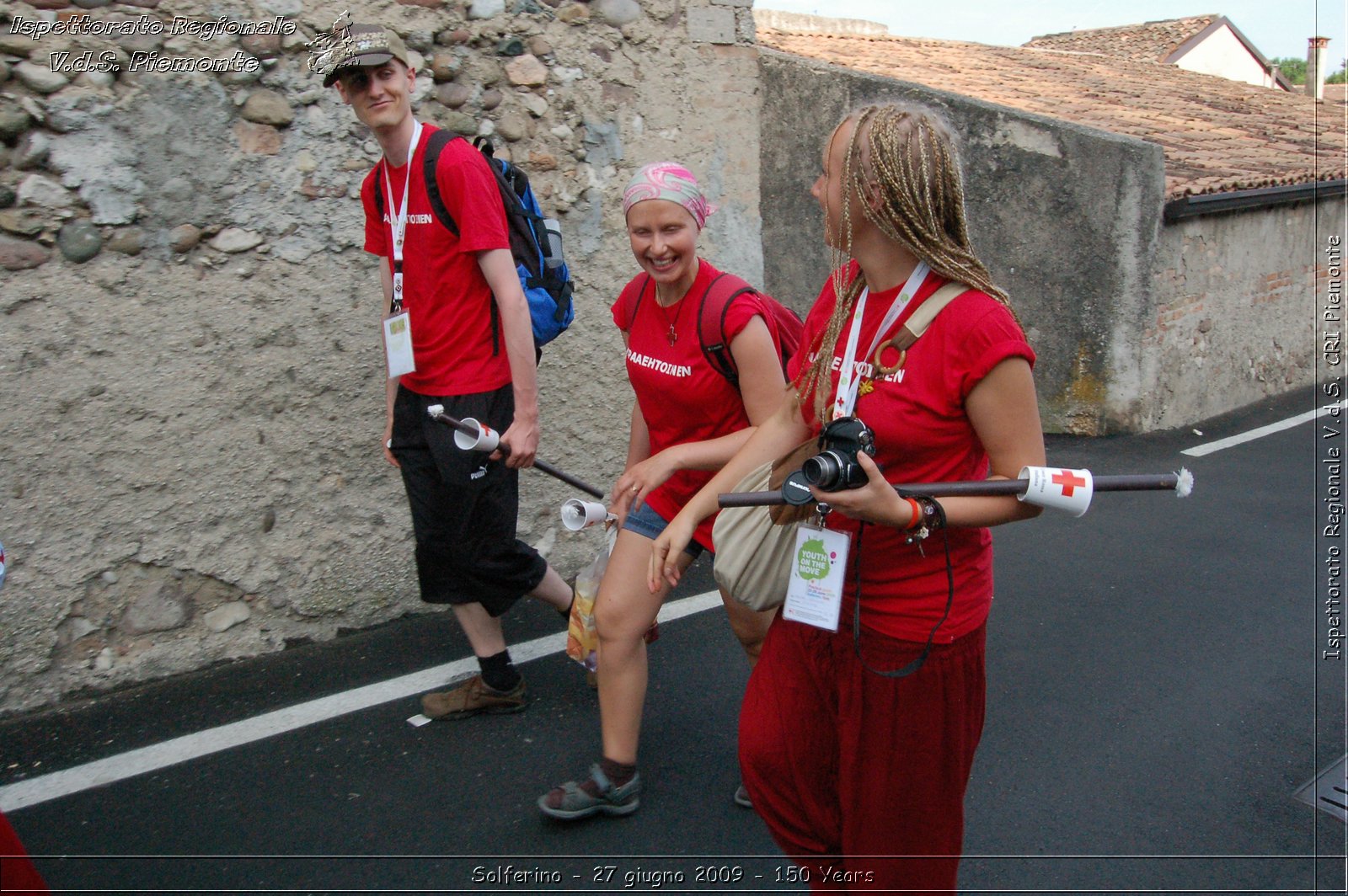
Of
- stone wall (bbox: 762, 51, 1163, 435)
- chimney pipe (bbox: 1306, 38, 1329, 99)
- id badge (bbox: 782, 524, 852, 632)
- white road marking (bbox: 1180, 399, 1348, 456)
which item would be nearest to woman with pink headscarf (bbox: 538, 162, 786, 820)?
id badge (bbox: 782, 524, 852, 632)

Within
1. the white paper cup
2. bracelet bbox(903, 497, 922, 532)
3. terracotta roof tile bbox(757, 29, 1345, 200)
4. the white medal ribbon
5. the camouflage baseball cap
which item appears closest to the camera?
bracelet bbox(903, 497, 922, 532)

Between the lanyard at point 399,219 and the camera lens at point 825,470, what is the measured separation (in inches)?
77.9

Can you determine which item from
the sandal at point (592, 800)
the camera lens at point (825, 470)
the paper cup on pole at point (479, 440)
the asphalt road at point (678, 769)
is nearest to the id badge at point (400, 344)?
the paper cup on pole at point (479, 440)

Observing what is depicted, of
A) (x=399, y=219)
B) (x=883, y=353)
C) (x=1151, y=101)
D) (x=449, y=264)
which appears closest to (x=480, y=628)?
→ (x=449, y=264)

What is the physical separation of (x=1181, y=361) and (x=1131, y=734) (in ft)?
19.7

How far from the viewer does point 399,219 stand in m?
3.31

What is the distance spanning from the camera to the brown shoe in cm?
360

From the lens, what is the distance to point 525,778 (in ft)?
10.7

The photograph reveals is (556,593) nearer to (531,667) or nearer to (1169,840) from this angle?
(531,667)

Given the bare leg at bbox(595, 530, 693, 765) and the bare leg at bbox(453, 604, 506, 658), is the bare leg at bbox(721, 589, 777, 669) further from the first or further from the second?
the bare leg at bbox(453, 604, 506, 658)

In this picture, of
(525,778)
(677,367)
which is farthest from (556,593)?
(677,367)

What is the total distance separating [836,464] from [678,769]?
1.83 m

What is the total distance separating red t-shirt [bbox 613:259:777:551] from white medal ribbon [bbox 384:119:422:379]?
77 centimetres

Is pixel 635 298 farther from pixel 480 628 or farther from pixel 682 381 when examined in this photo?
pixel 480 628
